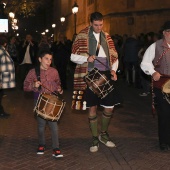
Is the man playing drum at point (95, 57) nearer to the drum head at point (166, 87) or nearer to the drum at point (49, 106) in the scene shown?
the drum at point (49, 106)

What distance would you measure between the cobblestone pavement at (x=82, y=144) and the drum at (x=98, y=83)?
0.93 m

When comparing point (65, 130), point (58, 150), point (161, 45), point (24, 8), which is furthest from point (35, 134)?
point (24, 8)

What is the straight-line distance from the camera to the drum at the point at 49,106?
5.73 metres

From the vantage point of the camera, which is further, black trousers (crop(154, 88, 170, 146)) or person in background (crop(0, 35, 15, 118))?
black trousers (crop(154, 88, 170, 146))

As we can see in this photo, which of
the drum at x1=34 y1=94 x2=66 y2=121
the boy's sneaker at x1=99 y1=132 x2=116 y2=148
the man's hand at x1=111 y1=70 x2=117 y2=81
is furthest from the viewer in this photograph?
the boy's sneaker at x1=99 y1=132 x2=116 y2=148

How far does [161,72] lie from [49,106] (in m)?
1.73

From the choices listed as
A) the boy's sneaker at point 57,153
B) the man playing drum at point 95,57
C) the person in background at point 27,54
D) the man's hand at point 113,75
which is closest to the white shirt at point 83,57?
the man playing drum at point 95,57

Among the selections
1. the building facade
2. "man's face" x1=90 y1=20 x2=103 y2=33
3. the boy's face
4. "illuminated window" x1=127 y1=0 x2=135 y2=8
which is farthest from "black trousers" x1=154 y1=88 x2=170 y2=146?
"illuminated window" x1=127 y1=0 x2=135 y2=8

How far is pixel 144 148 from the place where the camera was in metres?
6.59

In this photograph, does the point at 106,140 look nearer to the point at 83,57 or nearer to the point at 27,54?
the point at 83,57

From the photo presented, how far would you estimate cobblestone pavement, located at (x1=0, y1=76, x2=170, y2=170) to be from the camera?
18.9ft

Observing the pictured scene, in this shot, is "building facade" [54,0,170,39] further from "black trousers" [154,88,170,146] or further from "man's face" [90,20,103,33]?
"man's face" [90,20,103,33]

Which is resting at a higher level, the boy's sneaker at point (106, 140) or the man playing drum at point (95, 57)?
the man playing drum at point (95, 57)

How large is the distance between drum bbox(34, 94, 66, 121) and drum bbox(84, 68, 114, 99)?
1.74ft
